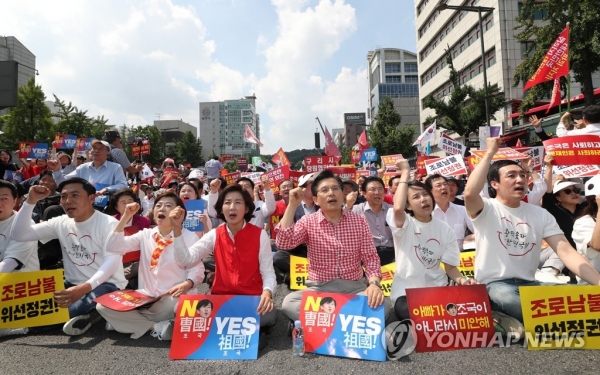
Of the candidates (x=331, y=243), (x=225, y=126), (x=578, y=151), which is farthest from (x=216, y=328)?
(x=225, y=126)

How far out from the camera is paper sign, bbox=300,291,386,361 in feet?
10.1

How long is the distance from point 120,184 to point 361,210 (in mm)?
3838

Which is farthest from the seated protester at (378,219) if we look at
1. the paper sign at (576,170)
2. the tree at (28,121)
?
the tree at (28,121)

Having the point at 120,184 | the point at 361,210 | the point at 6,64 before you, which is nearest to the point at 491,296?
the point at 361,210

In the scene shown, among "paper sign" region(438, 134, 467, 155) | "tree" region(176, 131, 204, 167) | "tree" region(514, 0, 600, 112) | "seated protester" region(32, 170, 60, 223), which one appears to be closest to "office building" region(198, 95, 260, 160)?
"tree" region(176, 131, 204, 167)

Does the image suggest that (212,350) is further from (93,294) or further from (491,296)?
(491,296)

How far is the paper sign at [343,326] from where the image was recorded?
10.1 feet

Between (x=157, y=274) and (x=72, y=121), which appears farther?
(x=72, y=121)

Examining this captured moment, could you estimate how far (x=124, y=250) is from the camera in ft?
13.0

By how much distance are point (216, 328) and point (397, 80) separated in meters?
84.1

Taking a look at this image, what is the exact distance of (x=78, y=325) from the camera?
374 centimetres

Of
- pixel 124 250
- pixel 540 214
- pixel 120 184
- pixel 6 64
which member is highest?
pixel 6 64

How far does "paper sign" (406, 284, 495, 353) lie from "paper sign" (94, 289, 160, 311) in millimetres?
2538

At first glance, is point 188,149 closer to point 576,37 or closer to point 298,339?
point 576,37
